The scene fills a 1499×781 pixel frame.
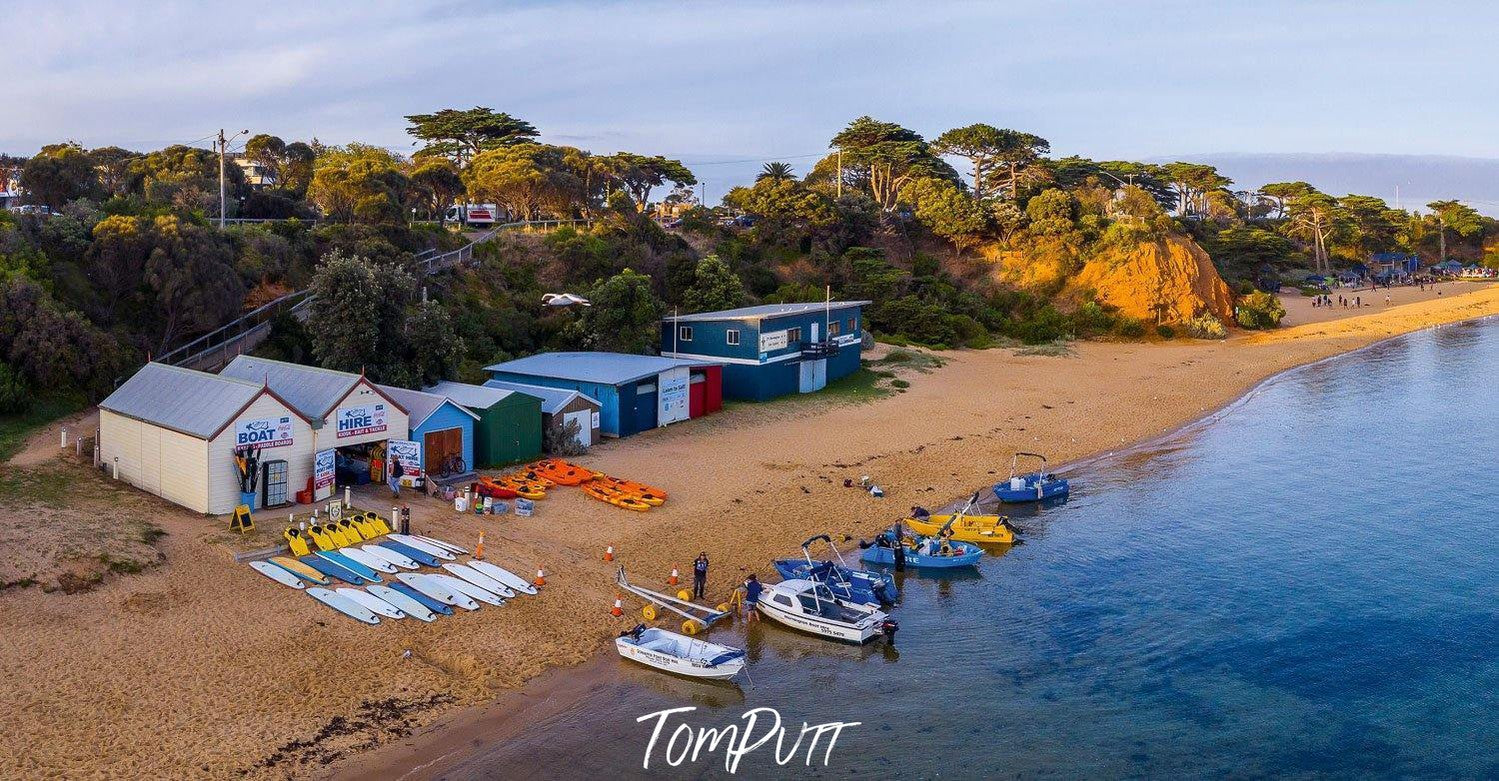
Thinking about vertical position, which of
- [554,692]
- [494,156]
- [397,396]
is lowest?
[554,692]

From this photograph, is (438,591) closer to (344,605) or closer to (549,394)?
(344,605)

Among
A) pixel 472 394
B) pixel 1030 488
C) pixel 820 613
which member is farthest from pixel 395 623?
pixel 1030 488

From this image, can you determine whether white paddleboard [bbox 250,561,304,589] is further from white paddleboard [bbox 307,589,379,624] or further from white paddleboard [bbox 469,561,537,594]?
white paddleboard [bbox 469,561,537,594]

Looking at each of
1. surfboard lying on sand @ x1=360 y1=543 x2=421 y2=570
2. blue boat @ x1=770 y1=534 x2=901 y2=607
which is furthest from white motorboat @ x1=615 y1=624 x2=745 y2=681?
surfboard lying on sand @ x1=360 y1=543 x2=421 y2=570

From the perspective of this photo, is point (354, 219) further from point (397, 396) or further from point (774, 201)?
point (774, 201)

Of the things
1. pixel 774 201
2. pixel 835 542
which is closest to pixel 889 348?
pixel 774 201

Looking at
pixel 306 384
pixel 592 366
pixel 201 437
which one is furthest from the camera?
pixel 592 366

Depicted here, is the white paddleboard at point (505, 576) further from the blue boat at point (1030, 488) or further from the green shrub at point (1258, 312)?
the green shrub at point (1258, 312)
